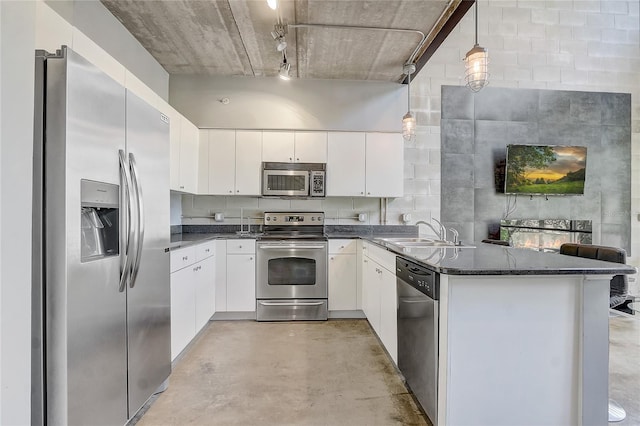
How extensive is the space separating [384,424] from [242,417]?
0.82m

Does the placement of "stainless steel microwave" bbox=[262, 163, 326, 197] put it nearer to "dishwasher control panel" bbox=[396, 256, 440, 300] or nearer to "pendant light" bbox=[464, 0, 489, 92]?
"dishwasher control panel" bbox=[396, 256, 440, 300]

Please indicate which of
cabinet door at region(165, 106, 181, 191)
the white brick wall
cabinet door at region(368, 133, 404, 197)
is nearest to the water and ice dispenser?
cabinet door at region(165, 106, 181, 191)

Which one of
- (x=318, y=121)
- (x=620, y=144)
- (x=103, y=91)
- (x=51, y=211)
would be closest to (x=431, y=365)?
(x=51, y=211)

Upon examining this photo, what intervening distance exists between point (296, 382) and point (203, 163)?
2.55 meters

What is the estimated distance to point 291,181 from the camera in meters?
3.60

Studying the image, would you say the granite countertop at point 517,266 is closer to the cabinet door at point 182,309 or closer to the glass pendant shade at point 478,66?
the glass pendant shade at point 478,66

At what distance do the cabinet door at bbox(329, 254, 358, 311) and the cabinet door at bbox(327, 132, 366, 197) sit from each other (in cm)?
79

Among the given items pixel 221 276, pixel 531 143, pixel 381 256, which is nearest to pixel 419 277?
pixel 381 256

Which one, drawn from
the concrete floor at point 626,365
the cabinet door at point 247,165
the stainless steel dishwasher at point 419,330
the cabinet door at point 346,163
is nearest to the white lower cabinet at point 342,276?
the cabinet door at point 346,163

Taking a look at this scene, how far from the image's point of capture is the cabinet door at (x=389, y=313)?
2.19 meters

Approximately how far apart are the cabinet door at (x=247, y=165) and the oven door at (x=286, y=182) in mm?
101

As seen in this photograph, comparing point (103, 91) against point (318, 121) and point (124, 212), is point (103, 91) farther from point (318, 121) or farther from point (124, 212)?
point (318, 121)

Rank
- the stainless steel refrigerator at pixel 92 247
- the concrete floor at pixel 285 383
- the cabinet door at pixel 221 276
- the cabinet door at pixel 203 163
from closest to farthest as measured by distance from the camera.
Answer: the stainless steel refrigerator at pixel 92 247 < the concrete floor at pixel 285 383 < the cabinet door at pixel 221 276 < the cabinet door at pixel 203 163

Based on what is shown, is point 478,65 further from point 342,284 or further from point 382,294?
point 342,284
